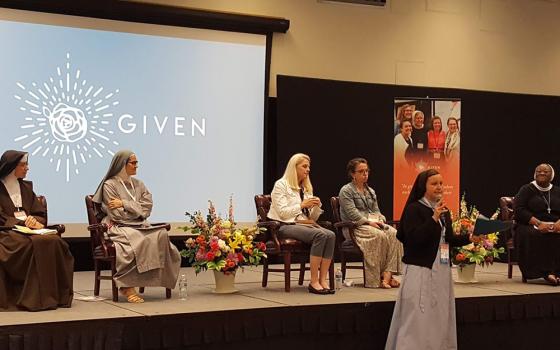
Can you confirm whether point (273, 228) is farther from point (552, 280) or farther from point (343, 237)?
point (552, 280)

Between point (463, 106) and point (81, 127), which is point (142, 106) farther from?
point (463, 106)

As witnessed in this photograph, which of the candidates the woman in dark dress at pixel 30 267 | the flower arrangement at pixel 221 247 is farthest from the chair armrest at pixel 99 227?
the flower arrangement at pixel 221 247

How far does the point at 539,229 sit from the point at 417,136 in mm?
2373

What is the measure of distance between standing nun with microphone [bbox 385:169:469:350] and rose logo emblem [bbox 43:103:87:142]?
4.06m

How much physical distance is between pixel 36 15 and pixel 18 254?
3.12 metres

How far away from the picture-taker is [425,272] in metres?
5.02

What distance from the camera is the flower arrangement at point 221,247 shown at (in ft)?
20.8

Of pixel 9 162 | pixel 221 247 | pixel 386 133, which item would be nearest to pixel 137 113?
pixel 221 247

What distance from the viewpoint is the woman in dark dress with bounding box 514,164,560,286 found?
7246 millimetres

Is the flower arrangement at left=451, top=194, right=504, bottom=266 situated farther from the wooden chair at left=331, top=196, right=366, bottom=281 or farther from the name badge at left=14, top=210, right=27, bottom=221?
the name badge at left=14, top=210, right=27, bottom=221

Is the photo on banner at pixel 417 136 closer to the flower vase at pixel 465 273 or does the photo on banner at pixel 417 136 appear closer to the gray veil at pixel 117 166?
the flower vase at pixel 465 273

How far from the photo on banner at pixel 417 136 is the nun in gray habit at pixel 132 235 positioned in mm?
3791

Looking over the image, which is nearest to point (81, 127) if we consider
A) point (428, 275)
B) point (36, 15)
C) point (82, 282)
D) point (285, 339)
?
point (36, 15)

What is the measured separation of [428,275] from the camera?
16.5 feet
